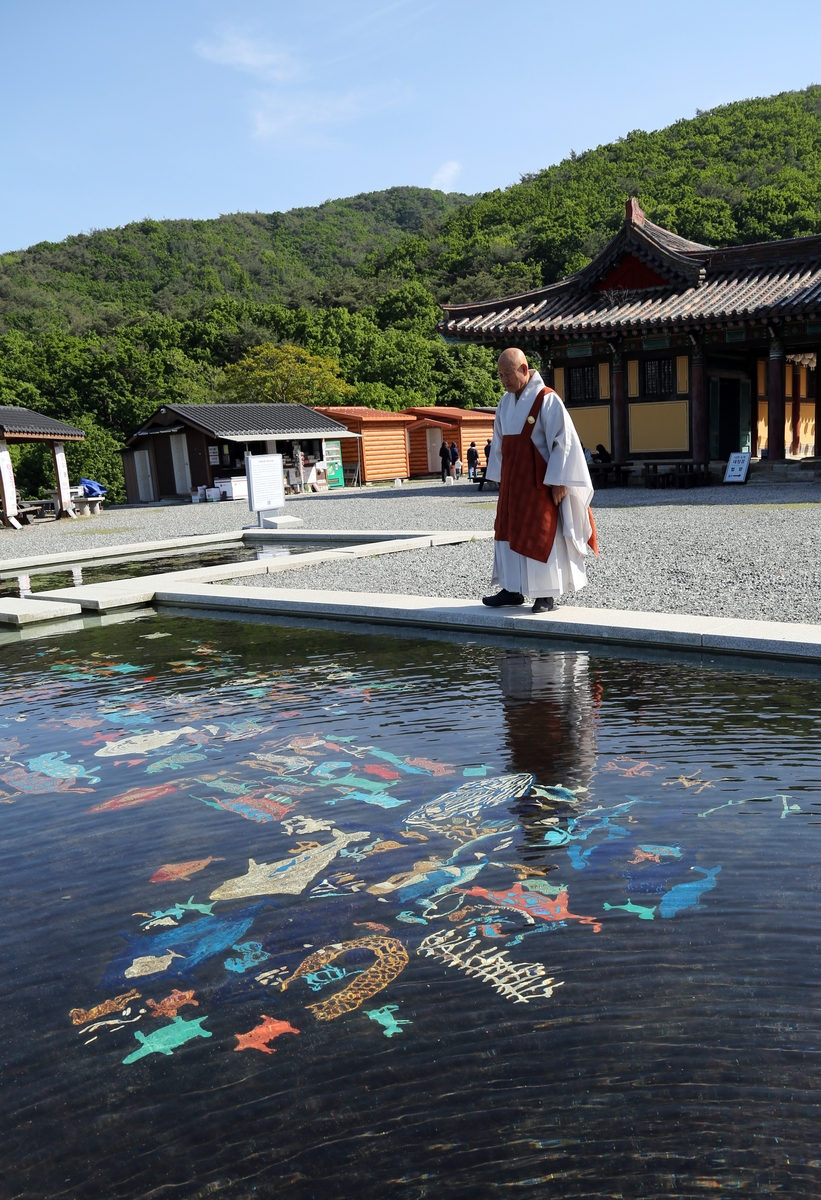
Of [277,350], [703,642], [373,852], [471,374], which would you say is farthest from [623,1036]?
[471,374]

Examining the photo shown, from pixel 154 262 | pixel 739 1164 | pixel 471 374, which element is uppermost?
pixel 154 262

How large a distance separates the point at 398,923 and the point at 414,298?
208ft

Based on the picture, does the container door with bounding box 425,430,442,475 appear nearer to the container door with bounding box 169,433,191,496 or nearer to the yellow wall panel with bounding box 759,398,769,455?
the container door with bounding box 169,433,191,496

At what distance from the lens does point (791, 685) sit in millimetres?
5449

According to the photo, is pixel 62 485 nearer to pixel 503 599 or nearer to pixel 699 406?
pixel 699 406

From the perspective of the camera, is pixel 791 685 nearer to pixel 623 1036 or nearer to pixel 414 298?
pixel 623 1036

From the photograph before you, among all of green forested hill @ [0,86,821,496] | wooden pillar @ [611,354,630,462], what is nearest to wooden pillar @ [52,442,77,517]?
green forested hill @ [0,86,821,496]

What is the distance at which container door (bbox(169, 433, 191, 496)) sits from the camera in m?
34.2

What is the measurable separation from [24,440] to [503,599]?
69.6 feet

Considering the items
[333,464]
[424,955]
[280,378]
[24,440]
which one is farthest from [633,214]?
[280,378]

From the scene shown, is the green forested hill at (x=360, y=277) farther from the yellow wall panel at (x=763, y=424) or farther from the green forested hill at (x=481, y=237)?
the yellow wall panel at (x=763, y=424)

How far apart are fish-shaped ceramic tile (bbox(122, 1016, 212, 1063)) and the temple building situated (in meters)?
19.7

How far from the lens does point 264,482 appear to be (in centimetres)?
1780

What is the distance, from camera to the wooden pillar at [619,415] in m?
22.6
